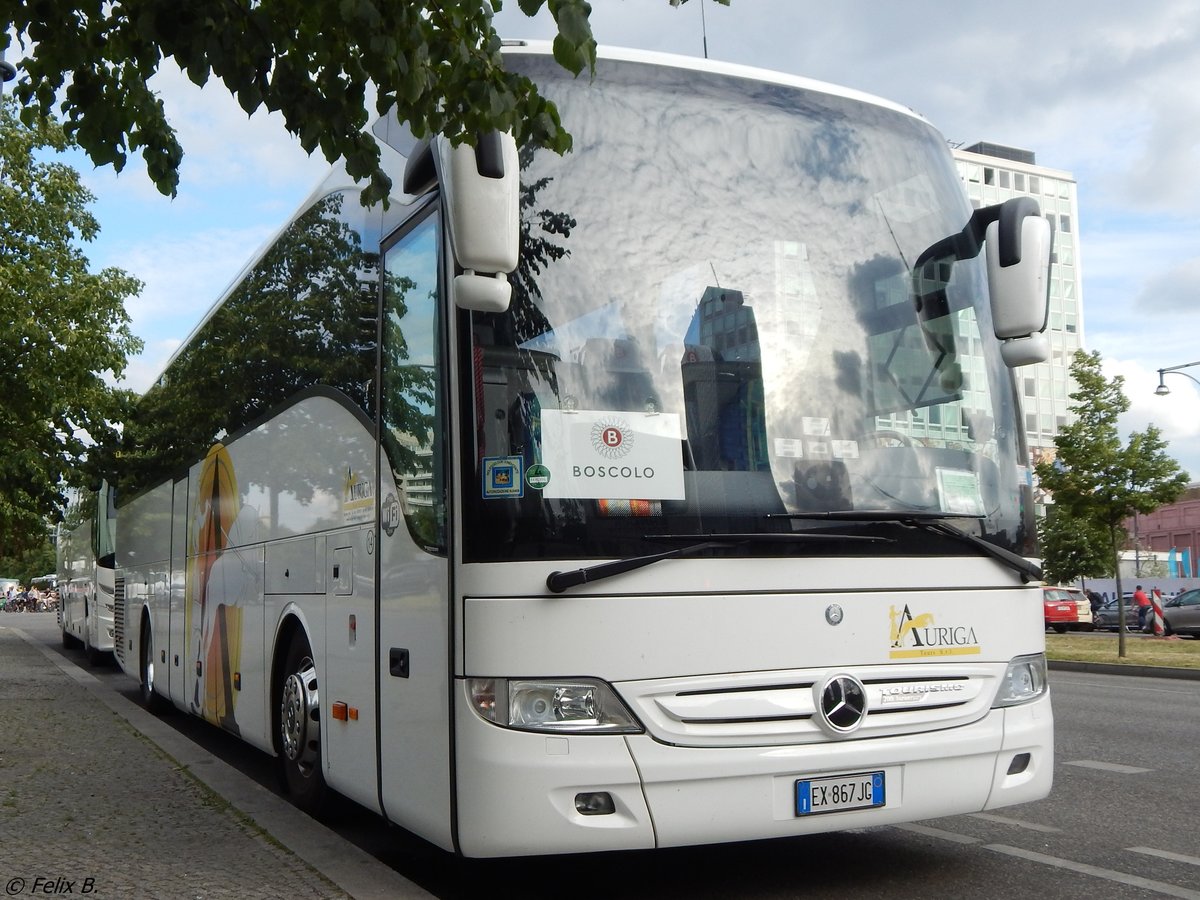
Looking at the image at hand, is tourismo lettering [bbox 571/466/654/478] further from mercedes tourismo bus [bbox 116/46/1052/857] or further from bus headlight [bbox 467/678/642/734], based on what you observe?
bus headlight [bbox 467/678/642/734]

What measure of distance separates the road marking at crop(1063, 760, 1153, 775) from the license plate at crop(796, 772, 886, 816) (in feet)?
16.1

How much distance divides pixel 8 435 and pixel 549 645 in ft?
74.5

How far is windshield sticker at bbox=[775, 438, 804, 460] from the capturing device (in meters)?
5.20

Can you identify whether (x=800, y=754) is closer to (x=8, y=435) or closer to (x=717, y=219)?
(x=717, y=219)

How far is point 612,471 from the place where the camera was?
496 cm

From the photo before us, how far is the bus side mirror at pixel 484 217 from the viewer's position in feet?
15.1

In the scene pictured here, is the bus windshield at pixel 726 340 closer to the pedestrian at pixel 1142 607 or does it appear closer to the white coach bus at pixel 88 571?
the white coach bus at pixel 88 571

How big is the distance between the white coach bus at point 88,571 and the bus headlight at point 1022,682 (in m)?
14.3

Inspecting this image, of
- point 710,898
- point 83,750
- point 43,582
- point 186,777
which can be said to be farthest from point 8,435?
point 43,582

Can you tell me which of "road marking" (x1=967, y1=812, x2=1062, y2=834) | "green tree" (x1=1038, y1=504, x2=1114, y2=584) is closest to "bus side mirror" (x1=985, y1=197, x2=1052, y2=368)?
"road marking" (x1=967, y1=812, x2=1062, y2=834)

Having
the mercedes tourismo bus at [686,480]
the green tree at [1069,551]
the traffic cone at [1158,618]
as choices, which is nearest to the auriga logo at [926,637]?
the mercedes tourismo bus at [686,480]

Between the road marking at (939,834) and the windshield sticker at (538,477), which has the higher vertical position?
the windshield sticker at (538,477)

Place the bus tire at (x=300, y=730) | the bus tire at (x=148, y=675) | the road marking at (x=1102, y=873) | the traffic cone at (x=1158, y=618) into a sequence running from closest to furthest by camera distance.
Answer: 1. the road marking at (x=1102, y=873)
2. the bus tire at (x=300, y=730)
3. the bus tire at (x=148, y=675)
4. the traffic cone at (x=1158, y=618)

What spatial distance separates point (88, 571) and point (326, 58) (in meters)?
18.9
